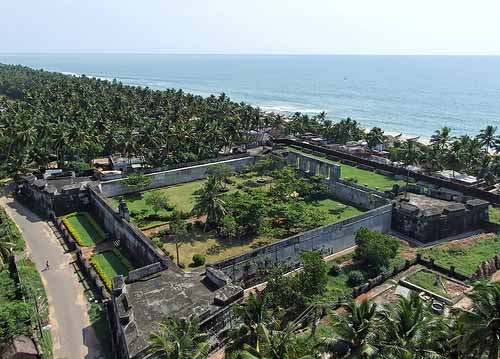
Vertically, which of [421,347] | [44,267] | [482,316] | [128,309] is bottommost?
[44,267]

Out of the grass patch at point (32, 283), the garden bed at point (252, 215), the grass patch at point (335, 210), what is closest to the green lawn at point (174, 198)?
the garden bed at point (252, 215)

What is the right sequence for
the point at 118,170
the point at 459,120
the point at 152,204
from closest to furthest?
the point at 152,204
the point at 118,170
the point at 459,120

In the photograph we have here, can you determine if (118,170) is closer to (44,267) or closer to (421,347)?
(44,267)

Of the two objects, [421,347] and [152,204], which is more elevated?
[421,347]

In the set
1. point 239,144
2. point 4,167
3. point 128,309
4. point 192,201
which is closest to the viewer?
point 128,309

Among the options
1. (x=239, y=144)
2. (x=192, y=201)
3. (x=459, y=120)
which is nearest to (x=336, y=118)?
(x=459, y=120)

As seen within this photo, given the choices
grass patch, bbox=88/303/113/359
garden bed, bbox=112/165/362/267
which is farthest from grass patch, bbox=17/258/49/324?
garden bed, bbox=112/165/362/267

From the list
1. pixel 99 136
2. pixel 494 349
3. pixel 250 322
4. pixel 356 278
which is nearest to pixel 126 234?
pixel 356 278

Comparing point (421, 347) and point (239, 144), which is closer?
point (421, 347)
